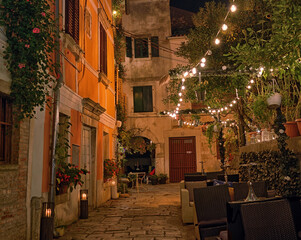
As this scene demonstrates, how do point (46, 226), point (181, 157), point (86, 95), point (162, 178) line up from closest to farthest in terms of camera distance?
point (46, 226)
point (86, 95)
point (162, 178)
point (181, 157)

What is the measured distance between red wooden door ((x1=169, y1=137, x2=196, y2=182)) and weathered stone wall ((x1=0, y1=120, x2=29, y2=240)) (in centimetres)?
1313

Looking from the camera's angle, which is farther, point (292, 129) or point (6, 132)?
point (292, 129)

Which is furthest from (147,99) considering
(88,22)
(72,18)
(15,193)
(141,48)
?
(15,193)

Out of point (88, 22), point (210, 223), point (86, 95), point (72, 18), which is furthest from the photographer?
point (88, 22)

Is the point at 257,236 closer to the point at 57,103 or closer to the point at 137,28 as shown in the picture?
the point at 57,103

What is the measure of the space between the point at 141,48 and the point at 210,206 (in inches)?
592

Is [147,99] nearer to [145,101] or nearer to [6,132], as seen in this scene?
[145,101]

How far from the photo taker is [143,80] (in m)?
18.1

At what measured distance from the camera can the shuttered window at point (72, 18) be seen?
7020 millimetres

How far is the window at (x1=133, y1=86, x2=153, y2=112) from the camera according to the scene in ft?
58.6

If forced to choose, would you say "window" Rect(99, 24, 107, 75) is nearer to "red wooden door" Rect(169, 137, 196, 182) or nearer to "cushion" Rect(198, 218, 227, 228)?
"cushion" Rect(198, 218, 227, 228)

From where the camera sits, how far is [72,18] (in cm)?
737

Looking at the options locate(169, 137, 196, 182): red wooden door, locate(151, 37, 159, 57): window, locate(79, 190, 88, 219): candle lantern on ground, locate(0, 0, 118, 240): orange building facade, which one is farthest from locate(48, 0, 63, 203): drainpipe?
locate(151, 37, 159, 57): window

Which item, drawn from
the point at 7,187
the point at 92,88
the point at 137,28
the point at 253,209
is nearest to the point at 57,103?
the point at 7,187
